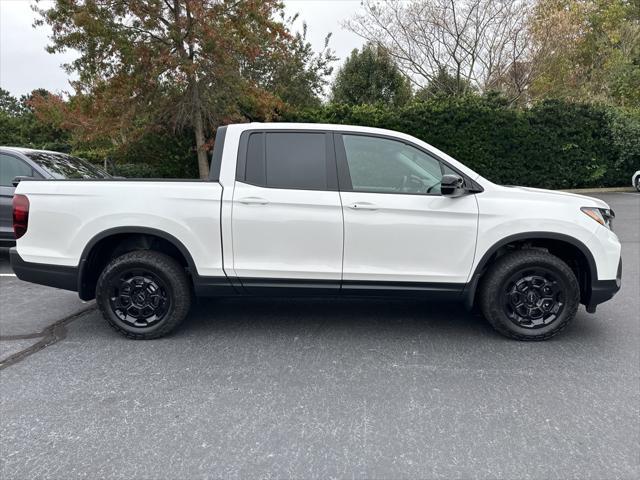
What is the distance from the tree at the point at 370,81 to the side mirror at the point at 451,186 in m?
16.4

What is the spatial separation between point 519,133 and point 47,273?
14.8 metres

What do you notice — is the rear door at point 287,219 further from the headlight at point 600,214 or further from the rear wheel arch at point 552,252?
the headlight at point 600,214

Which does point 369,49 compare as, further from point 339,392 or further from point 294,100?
point 339,392

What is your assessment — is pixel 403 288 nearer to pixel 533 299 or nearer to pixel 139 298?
pixel 533 299

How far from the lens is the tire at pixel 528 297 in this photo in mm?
3941

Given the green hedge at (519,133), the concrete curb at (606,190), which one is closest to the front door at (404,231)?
the green hedge at (519,133)

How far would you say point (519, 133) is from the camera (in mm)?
15359

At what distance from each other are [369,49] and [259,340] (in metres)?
17.8

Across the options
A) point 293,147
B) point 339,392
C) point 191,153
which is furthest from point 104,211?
point 191,153

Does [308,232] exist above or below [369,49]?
→ below

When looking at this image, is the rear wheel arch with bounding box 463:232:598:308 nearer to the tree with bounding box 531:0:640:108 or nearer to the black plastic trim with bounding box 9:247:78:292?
the black plastic trim with bounding box 9:247:78:292

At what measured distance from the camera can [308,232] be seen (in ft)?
12.8

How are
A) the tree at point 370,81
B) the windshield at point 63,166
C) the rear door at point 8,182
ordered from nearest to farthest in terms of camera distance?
the rear door at point 8,182
the windshield at point 63,166
the tree at point 370,81

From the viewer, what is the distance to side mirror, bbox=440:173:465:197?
377 centimetres
